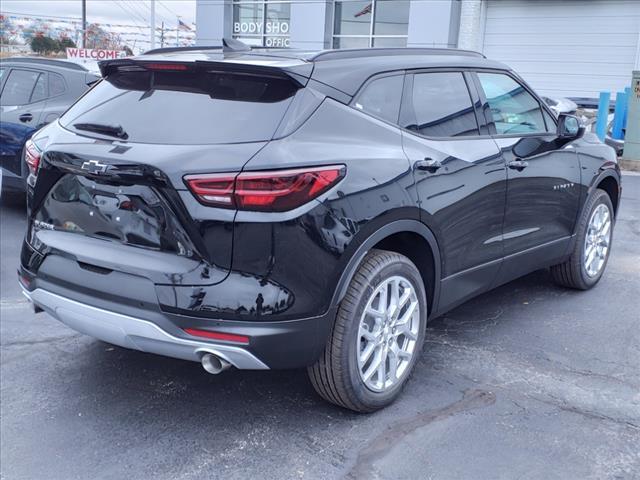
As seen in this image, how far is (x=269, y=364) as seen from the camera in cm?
303

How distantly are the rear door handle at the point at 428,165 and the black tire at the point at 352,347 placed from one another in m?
0.45

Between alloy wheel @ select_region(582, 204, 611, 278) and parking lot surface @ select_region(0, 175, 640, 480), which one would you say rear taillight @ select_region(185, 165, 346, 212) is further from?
alloy wheel @ select_region(582, 204, 611, 278)

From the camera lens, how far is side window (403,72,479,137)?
3.78m

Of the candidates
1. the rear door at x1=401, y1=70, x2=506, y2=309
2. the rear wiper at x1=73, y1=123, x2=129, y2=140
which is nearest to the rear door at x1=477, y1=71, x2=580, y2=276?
the rear door at x1=401, y1=70, x2=506, y2=309

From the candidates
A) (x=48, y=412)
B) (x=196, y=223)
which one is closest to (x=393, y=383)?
(x=196, y=223)

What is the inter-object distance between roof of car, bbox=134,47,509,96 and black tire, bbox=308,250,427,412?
0.84m

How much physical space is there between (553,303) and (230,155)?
10.4 feet

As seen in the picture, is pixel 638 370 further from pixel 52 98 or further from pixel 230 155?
pixel 52 98

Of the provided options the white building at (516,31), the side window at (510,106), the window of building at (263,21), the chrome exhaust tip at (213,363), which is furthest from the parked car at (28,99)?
the window of building at (263,21)

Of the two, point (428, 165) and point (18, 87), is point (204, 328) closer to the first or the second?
point (428, 165)

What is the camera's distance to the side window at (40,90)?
7785 millimetres

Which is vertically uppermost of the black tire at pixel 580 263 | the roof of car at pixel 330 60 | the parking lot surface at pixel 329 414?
the roof of car at pixel 330 60

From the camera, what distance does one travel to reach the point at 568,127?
16.0 feet

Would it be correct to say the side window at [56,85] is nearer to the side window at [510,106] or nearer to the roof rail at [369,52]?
the roof rail at [369,52]
